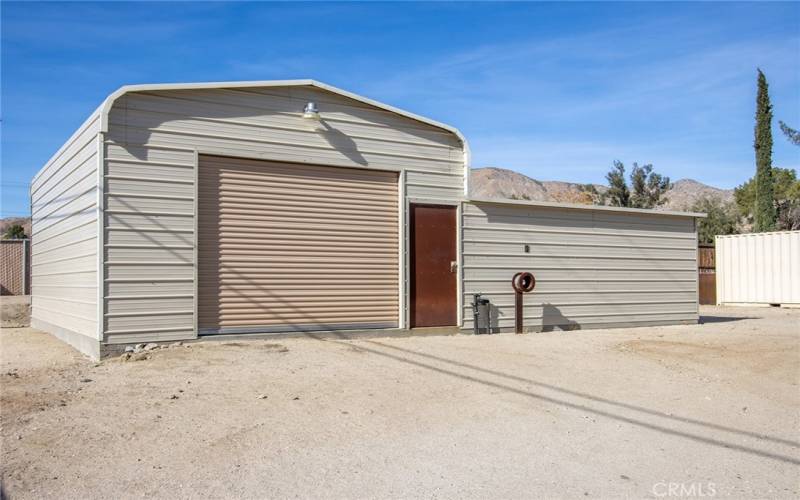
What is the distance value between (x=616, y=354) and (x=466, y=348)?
223cm

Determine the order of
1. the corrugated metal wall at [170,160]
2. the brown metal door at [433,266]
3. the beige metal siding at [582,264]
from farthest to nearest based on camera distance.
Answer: the beige metal siding at [582,264], the brown metal door at [433,266], the corrugated metal wall at [170,160]

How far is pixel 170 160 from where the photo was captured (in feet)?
32.2

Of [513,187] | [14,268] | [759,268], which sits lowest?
[14,268]

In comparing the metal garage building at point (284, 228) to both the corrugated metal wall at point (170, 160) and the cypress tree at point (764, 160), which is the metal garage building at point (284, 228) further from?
the cypress tree at point (764, 160)

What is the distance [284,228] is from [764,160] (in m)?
28.3

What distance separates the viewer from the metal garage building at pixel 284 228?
9570 mm

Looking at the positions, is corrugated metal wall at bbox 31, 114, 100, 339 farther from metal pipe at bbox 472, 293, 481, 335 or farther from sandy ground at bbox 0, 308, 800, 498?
metal pipe at bbox 472, 293, 481, 335

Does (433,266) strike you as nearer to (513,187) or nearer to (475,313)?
(475,313)

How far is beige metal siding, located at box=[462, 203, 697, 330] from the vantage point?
12438 mm

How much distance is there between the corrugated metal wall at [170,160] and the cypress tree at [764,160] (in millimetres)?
26785

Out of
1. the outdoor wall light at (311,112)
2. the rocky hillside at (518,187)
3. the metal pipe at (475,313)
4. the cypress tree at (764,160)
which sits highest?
the rocky hillside at (518,187)

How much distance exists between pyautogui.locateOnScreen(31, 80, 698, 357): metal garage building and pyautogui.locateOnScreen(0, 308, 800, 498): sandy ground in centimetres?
87

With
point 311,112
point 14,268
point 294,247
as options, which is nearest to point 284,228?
point 294,247

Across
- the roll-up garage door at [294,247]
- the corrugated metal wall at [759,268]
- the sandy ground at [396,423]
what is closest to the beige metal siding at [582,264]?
the roll-up garage door at [294,247]
